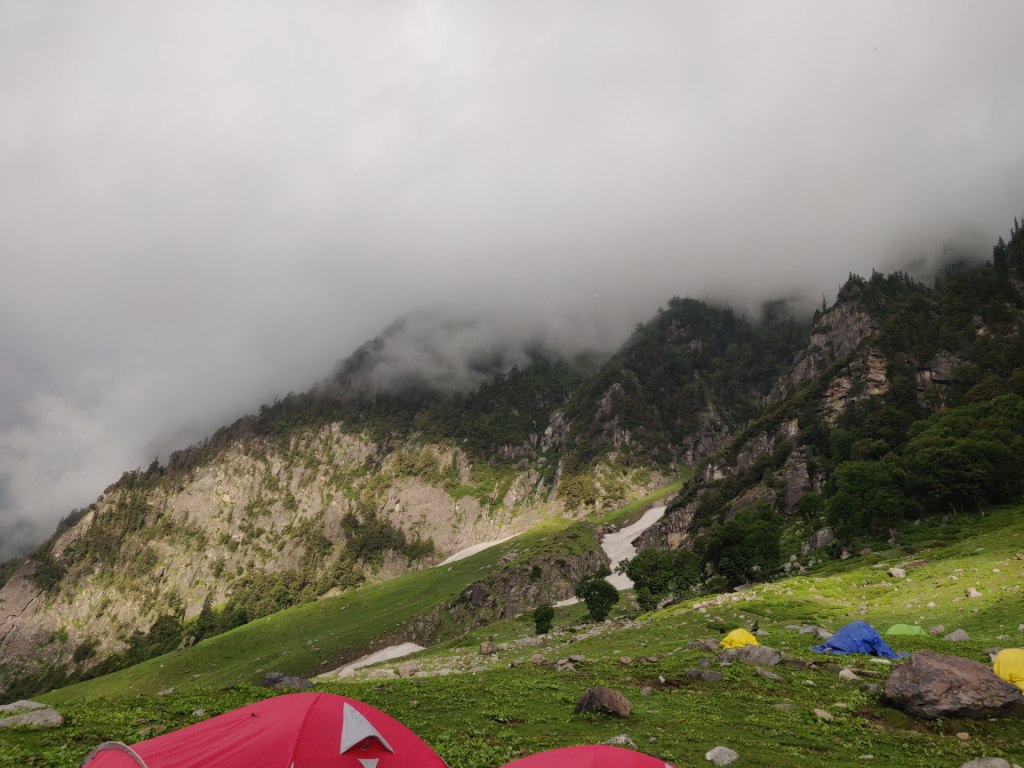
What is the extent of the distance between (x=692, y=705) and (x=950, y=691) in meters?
9.00

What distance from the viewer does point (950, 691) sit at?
1783cm

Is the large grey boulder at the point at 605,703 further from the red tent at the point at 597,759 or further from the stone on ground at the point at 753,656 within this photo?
the stone on ground at the point at 753,656

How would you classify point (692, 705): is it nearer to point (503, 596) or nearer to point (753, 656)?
point (753, 656)

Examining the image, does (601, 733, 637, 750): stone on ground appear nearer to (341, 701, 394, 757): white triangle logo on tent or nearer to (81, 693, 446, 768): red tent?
(81, 693, 446, 768): red tent

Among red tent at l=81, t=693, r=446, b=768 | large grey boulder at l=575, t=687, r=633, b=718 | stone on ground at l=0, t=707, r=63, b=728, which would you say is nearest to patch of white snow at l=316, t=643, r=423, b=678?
large grey boulder at l=575, t=687, r=633, b=718

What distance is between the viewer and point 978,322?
16088 cm

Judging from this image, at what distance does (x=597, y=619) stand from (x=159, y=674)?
153 meters

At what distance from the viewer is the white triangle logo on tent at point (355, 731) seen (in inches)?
512

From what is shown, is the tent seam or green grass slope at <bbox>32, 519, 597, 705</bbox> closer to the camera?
the tent seam

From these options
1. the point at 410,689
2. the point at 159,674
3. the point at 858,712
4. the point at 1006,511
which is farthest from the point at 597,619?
the point at 159,674

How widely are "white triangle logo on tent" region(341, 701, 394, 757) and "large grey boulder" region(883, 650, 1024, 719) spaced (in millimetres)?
18116

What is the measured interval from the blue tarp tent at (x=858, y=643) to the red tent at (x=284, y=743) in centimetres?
2817

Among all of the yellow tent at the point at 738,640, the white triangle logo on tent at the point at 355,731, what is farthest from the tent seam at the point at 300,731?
the yellow tent at the point at 738,640

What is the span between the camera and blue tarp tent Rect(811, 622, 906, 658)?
98.4ft
